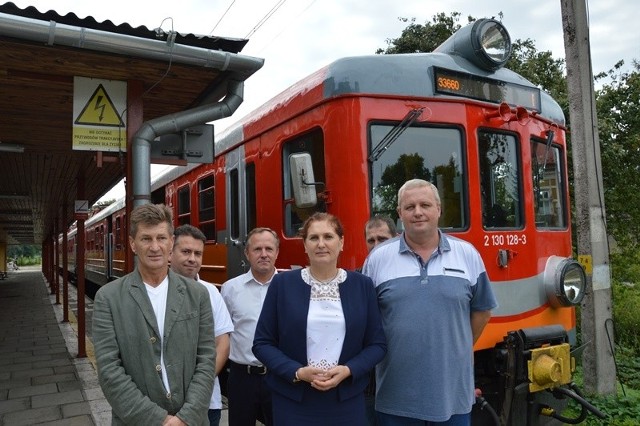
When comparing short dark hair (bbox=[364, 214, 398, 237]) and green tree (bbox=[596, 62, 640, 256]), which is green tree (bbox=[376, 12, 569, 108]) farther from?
short dark hair (bbox=[364, 214, 398, 237])

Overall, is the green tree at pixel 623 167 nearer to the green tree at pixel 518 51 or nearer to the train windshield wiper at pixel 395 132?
the green tree at pixel 518 51

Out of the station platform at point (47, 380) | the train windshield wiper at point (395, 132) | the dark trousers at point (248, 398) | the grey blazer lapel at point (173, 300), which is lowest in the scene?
the station platform at point (47, 380)

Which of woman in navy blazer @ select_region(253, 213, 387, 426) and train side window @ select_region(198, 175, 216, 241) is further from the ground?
train side window @ select_region(198, 175, 216, 241)

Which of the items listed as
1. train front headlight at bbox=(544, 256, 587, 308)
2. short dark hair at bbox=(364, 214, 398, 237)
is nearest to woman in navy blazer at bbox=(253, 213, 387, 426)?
short dark hair at bbox=(364, 214, 398, 237)

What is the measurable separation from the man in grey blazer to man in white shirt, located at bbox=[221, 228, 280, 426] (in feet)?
2.14

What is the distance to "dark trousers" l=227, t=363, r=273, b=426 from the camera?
319cm

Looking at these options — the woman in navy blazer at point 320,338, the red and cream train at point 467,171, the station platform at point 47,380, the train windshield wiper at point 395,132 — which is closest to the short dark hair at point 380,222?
the red and cream train at point 467,171

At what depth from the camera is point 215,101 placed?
4551 millimetres

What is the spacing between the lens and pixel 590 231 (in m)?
5.73

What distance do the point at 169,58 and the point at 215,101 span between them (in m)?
0.81

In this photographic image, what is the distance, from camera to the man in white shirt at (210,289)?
9.09 feet

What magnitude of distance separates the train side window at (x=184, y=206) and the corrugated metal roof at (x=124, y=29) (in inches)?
131

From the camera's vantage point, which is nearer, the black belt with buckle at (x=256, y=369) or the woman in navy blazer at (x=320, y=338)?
the woman in navy blazer at (x=320, y=338)

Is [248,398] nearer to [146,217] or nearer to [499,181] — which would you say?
[146,217]
